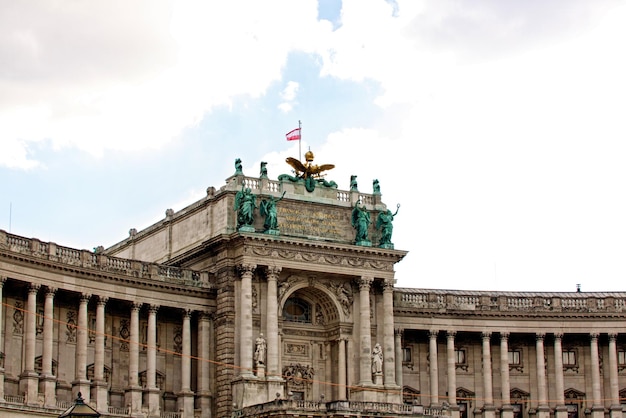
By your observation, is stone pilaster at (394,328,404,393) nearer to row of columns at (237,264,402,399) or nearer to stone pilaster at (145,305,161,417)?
row of columns at (237,264,402,399)

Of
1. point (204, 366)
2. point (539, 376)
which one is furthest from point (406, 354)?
point (204, 366)

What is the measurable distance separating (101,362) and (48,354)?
434cm

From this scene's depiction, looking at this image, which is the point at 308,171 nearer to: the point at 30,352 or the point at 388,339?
the point at 388,339

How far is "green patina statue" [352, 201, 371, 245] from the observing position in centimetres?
9381

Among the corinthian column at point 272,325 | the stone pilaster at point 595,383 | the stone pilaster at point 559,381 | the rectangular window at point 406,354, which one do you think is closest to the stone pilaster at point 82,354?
the corinthian column at point 272,325

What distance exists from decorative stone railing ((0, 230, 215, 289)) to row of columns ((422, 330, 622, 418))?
18755 mm

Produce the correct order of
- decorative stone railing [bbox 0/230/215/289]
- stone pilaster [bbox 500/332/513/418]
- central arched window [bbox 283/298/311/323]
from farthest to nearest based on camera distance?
stone pilaster [bbox 500/332/513/418]
central arched window [bbox 283/298/311/323]
decorative stone railing [bbox 0/230/215/289]

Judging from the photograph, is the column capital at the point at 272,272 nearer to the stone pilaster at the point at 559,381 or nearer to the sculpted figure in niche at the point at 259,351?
the sculpted figure in niche at the point at 259,351

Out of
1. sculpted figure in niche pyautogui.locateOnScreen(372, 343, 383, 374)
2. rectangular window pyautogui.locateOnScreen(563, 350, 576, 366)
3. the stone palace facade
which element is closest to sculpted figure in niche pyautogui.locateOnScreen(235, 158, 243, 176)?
the stone palace facade

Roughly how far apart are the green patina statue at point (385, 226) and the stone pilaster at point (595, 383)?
17505 millimetres

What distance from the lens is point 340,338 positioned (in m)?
92.9

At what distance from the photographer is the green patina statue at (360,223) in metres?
93.8

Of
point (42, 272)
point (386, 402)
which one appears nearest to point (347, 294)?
point (386, 402)

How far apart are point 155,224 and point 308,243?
43.9 ft
